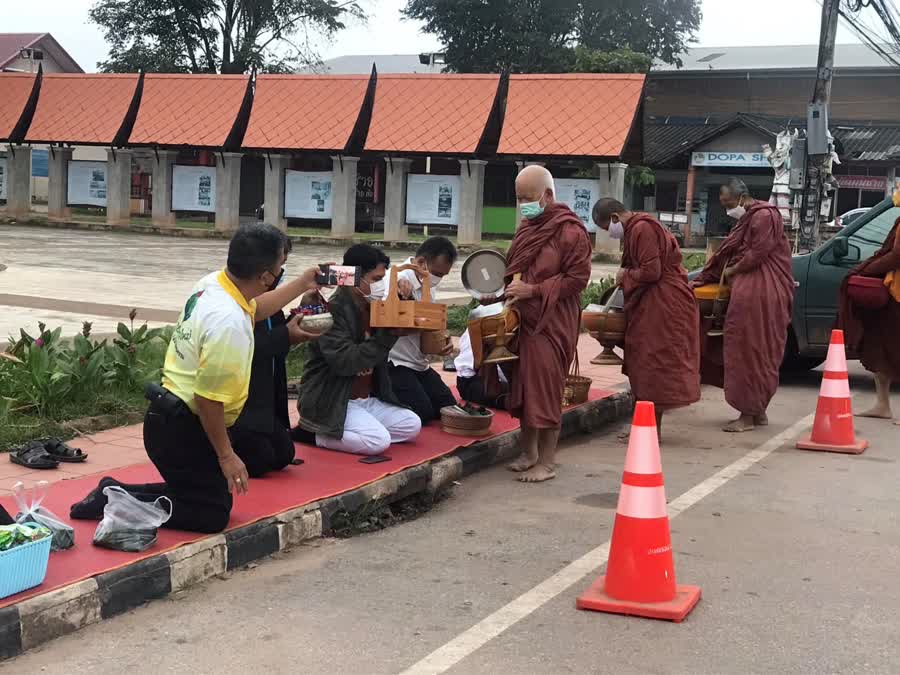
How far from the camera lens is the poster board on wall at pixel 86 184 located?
113 feet

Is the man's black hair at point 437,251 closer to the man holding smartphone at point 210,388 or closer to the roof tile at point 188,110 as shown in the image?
the man holding smartphone at point 210,388

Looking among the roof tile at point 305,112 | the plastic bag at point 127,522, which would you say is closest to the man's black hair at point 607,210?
the plastic bag at point 127,522

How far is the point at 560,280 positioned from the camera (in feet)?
23.2

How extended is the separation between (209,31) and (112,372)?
46.5 metres

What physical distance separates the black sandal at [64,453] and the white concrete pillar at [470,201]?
76.8 ft

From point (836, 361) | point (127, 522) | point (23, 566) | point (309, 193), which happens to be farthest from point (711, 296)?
point (309, 193)

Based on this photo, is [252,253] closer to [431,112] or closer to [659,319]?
[659,319]

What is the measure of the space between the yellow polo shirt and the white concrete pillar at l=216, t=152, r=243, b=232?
91.9 feet

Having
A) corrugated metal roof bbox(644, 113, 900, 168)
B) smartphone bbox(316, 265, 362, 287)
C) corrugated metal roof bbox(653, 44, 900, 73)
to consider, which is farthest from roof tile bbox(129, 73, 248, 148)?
smartphone bbox(316, 265, 362, 287)

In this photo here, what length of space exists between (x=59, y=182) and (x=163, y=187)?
145 inches

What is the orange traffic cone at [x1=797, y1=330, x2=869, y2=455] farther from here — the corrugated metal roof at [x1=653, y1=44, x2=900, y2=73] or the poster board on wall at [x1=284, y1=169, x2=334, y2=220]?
the corrugated metal roof at [x1=653, y1=44, x2=900, y2=73]

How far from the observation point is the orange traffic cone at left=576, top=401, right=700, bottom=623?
4.68 meters

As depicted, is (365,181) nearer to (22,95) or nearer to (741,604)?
(22,95)

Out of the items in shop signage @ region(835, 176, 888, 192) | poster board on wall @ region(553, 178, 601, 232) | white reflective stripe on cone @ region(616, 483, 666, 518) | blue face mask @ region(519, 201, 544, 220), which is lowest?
white reflective stripe on cone @ region(616, 483, 666, 518)
